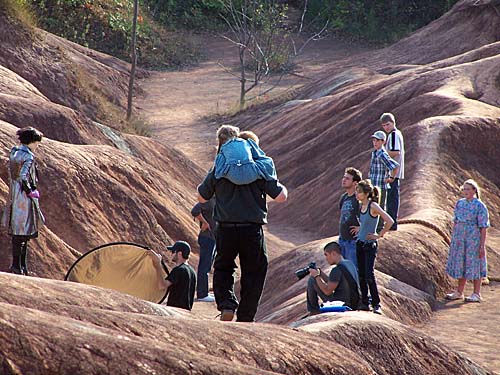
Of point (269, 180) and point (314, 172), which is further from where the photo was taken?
point (314, 172)

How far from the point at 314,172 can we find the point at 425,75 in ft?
13.5

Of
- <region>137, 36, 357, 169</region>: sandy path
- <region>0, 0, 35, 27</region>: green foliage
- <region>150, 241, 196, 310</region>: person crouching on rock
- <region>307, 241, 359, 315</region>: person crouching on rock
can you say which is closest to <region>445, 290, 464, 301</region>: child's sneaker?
<region>307, 241, 359, 315</region>: person crouching on rock

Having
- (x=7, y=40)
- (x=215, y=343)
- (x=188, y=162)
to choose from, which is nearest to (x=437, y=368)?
(x=215, y=343)

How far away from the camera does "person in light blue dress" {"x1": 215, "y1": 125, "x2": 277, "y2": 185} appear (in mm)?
7098

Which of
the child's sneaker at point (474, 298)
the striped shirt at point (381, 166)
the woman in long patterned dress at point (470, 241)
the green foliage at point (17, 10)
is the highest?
the green foliage at point (17, 10)

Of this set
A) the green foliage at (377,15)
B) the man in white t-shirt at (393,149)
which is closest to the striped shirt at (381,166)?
the man in white t-shirt at (393,149)

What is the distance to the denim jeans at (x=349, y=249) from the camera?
1012 centimetres

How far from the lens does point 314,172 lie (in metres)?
21.8

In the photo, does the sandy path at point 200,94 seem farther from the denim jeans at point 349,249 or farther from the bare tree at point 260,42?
the denim jeans at point 349,249

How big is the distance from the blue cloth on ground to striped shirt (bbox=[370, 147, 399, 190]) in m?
5.62

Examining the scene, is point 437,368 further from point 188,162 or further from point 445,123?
point 188,162

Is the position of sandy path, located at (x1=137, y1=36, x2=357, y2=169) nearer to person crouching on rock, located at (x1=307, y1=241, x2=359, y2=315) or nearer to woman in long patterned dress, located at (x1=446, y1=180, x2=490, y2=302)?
woman in long patterned dress, located at (x1=446, y1=180, x2=490, y2=302)

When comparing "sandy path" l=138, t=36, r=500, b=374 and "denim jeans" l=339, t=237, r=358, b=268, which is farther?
"sandy path" l=138, t=36, r=500, b=374

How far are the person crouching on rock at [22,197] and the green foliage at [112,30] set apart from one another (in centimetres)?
2312
